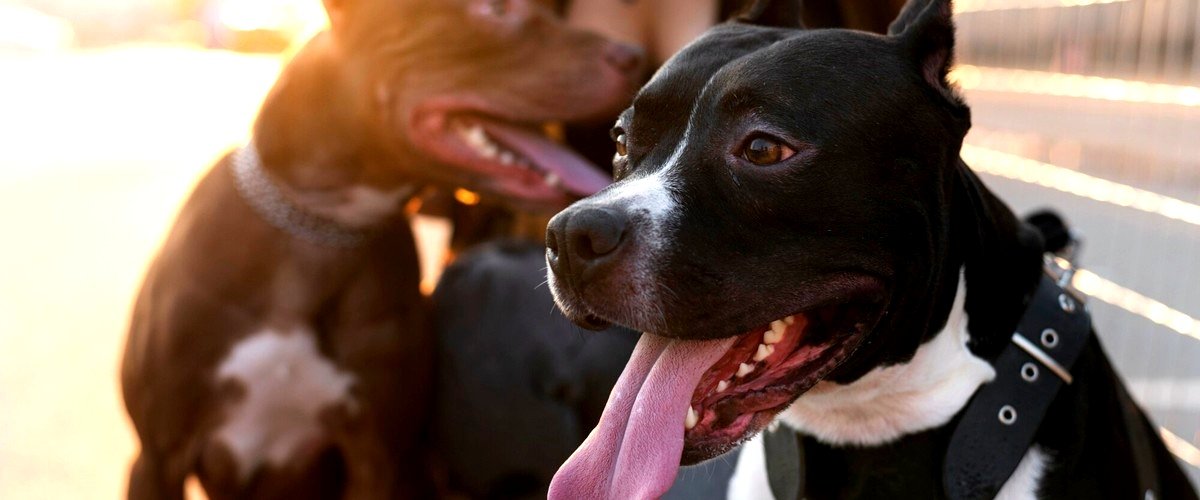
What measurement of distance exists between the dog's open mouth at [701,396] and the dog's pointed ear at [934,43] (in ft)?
1.27

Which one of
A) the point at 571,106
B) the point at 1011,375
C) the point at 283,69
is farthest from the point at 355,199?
the point at 1011,375

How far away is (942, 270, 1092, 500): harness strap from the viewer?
2258mm

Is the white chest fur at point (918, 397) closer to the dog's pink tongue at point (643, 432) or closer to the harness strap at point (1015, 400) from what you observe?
the harness strap at point (1015, 400)

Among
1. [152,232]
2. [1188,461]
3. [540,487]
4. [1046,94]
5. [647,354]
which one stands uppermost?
[647,354]

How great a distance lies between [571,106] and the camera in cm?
360

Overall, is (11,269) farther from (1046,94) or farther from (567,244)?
(567,244)

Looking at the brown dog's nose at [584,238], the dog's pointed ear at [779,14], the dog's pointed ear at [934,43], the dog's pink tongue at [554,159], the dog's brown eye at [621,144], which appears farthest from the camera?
the dog's pink tongue at [554,159]

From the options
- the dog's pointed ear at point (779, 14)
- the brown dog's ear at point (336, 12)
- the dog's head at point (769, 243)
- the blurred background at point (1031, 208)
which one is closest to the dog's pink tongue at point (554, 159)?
the brown dog's ear at point (336, 12)

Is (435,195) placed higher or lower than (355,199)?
lower

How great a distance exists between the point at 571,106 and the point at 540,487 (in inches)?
39.6

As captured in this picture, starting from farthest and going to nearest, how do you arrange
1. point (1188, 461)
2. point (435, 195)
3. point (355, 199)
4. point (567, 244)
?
point (435, 195), point (1188, 461), point (355, 199), point (567, 244)

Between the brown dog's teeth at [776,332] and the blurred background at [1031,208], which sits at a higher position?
the brown dog's teeth at [776,332]

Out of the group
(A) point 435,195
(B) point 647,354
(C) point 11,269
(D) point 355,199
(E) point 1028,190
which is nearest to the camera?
(B) point 647,354

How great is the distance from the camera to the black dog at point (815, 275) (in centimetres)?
212
